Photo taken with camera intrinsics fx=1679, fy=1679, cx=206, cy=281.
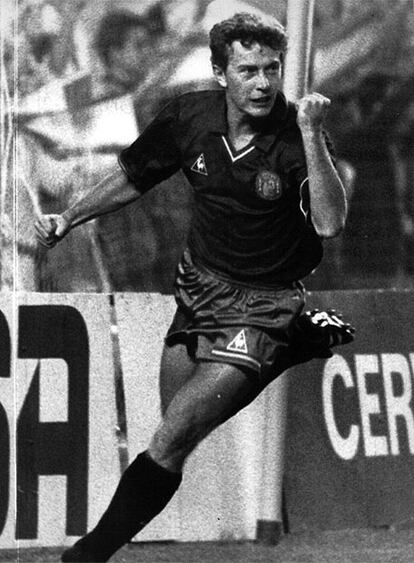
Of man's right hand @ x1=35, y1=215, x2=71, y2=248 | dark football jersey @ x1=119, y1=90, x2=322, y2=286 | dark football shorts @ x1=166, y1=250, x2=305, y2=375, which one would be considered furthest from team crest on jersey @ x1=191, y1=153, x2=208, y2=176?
man's right hand @ x1=35, y1=215, x2=71, y2=248

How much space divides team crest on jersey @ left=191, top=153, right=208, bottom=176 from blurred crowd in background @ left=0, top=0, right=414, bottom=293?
102 millimetres

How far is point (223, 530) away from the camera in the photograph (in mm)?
6797

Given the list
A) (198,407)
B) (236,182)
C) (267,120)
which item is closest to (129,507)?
(198,407)

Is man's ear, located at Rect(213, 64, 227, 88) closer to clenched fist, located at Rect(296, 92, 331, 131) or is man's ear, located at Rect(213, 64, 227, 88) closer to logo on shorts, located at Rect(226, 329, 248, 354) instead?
clenched fist, located at Rect(296, 92, 331, 131)

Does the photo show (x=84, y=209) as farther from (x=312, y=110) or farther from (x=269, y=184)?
(x=312, y=110)

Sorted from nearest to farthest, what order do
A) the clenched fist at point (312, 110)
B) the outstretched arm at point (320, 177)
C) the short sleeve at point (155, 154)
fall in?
the outstretched arm at point (320, 177) < the clenched fist at point (312, 110) < the short sleeve at point (155, 154)

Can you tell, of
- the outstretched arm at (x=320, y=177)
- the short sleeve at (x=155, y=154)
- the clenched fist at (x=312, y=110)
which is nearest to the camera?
the outstretched arm at (x=320, y=177)

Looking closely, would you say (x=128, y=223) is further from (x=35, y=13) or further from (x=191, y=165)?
(x=35, y=13)

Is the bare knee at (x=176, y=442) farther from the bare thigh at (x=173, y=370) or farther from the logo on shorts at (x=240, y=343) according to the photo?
the logo on shorts at (x=240, y=343)

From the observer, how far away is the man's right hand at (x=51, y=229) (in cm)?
674

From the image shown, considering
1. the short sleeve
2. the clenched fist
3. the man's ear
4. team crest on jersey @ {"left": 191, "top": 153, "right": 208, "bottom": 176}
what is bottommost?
team crest on jersey @ {"left": 191, "top": 153, "right": 208, "bottom": 176}

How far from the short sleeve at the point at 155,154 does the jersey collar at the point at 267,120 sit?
7.2 inches

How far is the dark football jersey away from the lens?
6.52 m

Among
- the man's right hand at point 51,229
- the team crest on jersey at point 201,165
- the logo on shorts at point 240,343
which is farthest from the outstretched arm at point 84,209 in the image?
the logo on shorts at point 240,343
